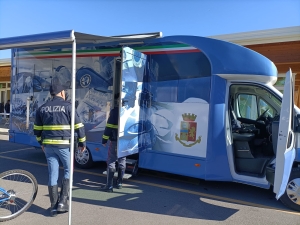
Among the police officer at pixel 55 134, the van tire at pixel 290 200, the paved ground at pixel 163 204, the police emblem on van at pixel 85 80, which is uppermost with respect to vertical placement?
the police emblem on van at pixel 85 80

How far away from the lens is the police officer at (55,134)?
12.3ft

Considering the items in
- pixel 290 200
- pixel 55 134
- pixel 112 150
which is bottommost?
pixel 290 200

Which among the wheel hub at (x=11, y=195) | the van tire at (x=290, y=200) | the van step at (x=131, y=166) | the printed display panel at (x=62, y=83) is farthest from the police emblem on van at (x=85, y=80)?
the van tire at (x=290, y=200)

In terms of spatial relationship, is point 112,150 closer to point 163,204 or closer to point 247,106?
point 163,204

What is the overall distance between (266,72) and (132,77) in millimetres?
2398

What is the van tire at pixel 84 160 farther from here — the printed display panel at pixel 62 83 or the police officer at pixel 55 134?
the police officer at pixel 55 134

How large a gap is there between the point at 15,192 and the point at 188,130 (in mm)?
3102

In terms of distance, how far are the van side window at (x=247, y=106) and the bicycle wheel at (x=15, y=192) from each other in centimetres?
455

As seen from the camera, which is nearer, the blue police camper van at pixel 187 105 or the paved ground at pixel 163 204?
the paved ground at pixel 163 204

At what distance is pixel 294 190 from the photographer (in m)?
4.23

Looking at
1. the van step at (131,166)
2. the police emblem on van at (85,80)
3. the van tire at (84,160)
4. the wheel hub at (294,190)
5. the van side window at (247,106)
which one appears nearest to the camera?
the wheel hub at (294,190)

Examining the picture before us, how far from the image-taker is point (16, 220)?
3.73m

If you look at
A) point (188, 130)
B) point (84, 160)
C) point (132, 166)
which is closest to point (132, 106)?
point (188, 130)

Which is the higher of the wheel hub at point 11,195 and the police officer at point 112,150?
the police officer at point 112,150
